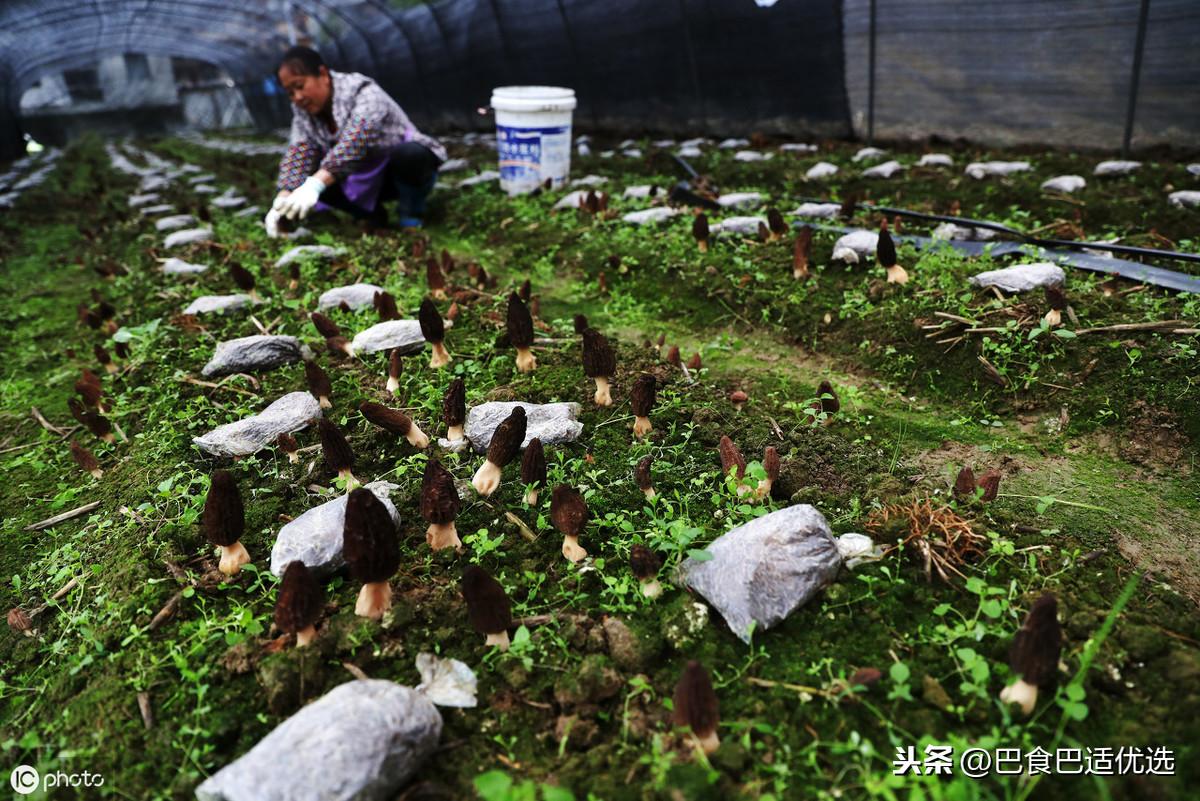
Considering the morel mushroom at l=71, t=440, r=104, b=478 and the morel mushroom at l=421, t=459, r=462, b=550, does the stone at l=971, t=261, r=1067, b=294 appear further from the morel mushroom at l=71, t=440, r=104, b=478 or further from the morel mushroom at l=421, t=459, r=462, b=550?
the morel mushroom at l=71, t=440, r=104, b=478

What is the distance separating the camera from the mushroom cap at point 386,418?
2814 mm

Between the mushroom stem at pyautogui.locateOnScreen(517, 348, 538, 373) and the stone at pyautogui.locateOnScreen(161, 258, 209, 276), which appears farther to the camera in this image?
the stone at pyautogui.locateOnScreen(161, 258, 209, 276)

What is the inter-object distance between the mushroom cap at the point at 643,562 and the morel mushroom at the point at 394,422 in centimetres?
121

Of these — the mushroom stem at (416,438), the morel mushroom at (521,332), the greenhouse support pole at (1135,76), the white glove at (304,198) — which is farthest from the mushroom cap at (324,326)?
the greenhouse support pole at (1135,76)

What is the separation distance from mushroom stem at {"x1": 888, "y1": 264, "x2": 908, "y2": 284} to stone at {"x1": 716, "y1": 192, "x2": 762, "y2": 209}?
240cm

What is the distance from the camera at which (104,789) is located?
1741mm

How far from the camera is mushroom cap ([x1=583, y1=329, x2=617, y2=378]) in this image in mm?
3111

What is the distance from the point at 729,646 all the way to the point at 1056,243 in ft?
12.6

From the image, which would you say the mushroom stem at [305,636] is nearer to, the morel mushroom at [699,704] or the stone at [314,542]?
the stone at [314,542]

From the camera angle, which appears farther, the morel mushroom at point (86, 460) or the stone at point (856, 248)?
the stone at point (856, 248)

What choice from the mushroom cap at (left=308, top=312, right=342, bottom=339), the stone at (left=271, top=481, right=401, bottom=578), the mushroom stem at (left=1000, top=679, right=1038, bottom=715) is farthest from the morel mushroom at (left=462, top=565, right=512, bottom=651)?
the mushroom cap at (left=308, top=312, right=342, bottom=339)

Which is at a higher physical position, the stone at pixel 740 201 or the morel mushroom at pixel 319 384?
the stone at pixel 740 201

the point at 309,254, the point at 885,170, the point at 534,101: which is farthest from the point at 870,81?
the point at 309,254

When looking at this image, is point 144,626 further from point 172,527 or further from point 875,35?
point 875,35
